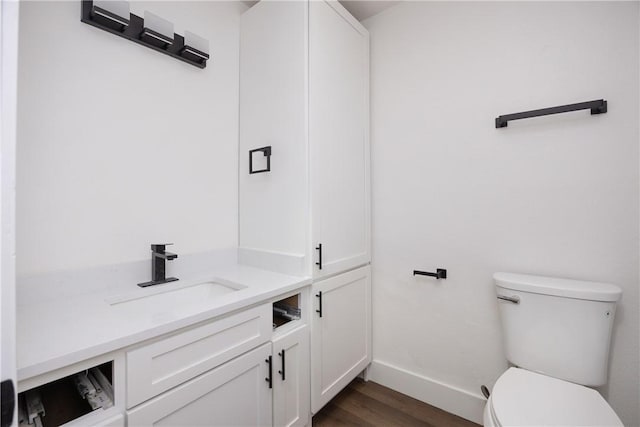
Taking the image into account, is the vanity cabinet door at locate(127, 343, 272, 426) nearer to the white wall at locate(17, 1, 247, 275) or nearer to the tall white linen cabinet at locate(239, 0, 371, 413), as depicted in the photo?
the tall white linen cabinet at locate(239, 0, 371, 413)

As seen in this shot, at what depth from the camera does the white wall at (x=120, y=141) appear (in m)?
1.10

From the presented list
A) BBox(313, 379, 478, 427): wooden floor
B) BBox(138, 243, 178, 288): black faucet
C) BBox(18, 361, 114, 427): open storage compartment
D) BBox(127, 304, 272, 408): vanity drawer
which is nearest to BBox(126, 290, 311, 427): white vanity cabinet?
BBox(127, 304, 272, 408): vanity drawer

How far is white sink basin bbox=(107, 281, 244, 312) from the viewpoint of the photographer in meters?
A: 1.13

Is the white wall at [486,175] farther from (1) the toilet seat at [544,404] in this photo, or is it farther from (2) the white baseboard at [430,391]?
(1) the toilet seat at [544,404]

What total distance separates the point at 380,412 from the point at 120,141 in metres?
1.97

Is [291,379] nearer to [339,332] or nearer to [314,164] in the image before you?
[339,332]

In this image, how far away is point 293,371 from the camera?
4.46ft

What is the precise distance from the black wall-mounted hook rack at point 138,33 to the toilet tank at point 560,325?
191 centimetres

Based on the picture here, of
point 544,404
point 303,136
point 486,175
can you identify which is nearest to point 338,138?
point 303,136

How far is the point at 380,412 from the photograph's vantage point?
1.67m

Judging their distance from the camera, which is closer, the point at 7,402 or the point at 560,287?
the point at 7,402

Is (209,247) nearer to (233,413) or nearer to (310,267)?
(310,267)

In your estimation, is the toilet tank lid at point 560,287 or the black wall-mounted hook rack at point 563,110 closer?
the toilet tank lid at point 560,287

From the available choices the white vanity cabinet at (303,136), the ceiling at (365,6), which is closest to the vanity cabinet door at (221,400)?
the white vanity cabinet at (303,136)
